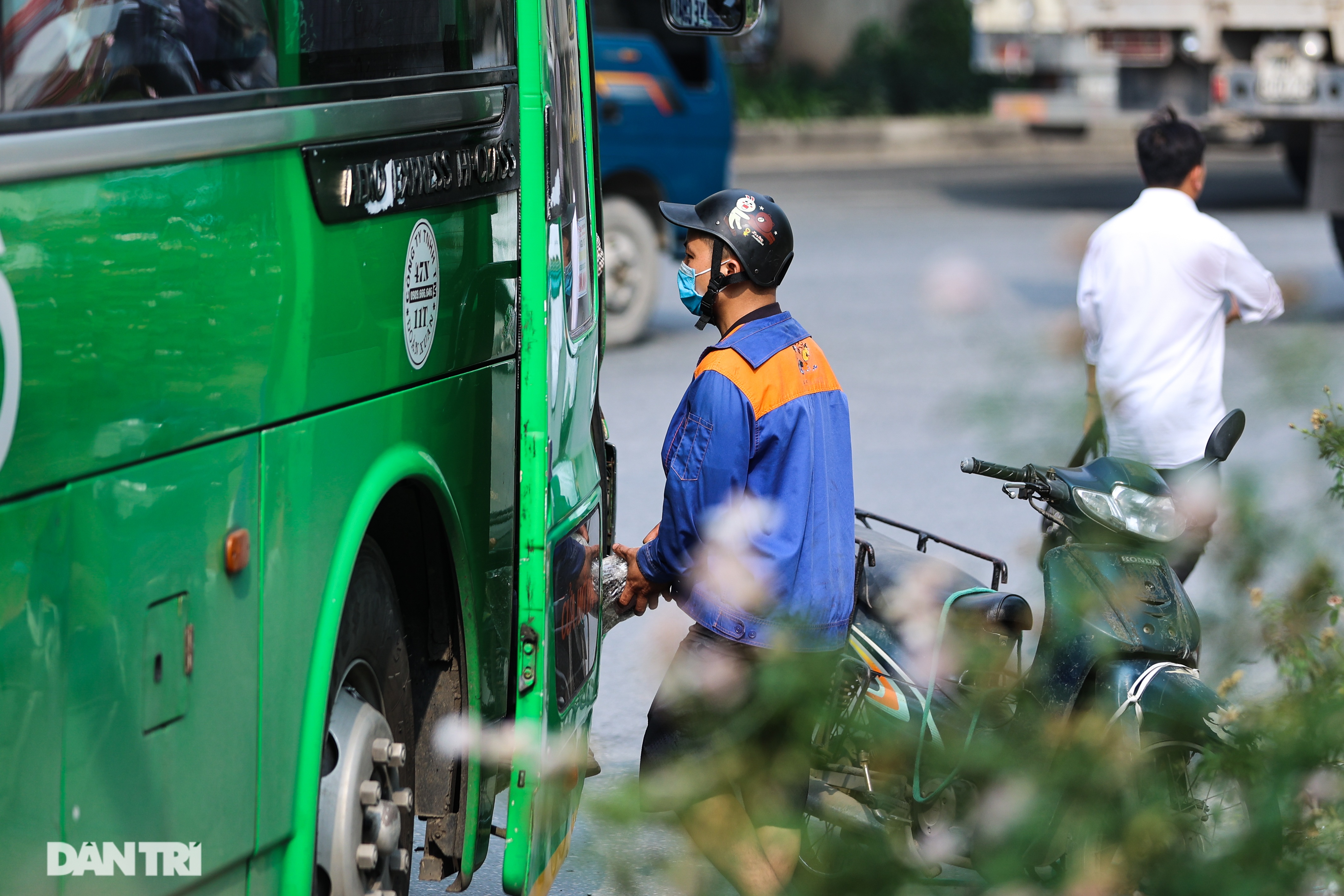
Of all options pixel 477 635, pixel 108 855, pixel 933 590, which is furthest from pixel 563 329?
pixel 108 855

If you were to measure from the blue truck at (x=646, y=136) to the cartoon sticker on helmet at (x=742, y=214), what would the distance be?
6876 mm

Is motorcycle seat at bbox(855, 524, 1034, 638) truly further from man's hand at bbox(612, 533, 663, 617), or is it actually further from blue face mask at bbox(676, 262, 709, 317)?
blue face mask at bbox(676, 262, 709, 317)

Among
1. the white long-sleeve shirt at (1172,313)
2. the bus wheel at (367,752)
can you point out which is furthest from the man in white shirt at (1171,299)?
the bus wheel at (367,752)

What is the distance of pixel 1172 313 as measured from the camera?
4918mm

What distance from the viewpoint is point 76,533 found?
6.75 ft

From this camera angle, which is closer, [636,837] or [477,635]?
→ [636,837]

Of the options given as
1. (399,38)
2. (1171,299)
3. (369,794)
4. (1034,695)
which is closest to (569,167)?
(399,38)

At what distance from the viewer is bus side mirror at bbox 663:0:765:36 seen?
4.11 metres

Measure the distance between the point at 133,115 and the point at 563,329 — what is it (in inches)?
48.5

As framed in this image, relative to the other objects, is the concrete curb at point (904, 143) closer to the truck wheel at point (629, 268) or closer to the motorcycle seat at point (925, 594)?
the truck wheel at point (629, 268)

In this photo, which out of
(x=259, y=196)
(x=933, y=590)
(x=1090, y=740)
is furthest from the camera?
(x=933, y=590)

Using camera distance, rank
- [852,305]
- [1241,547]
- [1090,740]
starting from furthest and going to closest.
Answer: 1. [852,305]
2. [1241,547]
3. [1090,740]

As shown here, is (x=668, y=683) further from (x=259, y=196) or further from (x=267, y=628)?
(x=259, y=196)

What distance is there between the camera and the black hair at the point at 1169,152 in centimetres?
501
